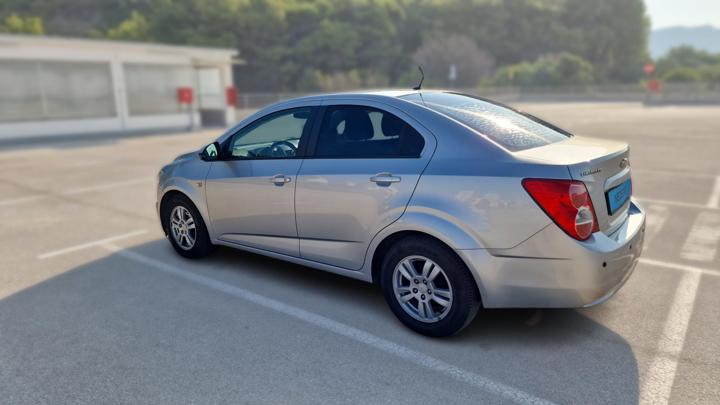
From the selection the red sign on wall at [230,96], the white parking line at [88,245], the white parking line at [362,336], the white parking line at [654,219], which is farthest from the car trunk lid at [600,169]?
the red sign on wall at [230,96]

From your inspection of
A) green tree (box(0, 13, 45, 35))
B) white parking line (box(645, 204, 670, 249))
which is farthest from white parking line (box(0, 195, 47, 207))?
green tree (box(0, 13, 45, 35))

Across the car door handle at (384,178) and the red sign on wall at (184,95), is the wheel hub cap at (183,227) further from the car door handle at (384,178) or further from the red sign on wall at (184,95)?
the red sign on wall at (184,95)

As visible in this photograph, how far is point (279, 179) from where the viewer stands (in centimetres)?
400

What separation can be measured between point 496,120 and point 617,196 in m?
0.93

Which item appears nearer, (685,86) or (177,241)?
(177,241)

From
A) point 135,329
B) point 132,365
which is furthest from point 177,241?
point 132,365

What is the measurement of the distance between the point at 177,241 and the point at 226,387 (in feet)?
8.14

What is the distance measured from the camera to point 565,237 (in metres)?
2.93

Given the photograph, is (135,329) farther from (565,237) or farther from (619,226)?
(619,226)

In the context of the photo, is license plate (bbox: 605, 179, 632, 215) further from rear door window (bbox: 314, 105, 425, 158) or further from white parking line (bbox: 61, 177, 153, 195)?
white parking line (bbox: 61, 177, 153, 195)

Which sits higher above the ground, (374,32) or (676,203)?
(374,32)

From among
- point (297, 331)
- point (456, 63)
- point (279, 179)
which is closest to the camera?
point (297, 331)

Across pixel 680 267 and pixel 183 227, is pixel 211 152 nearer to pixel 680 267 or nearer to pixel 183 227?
pixel 183 227

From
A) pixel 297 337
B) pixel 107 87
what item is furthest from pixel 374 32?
pixel 297 337
